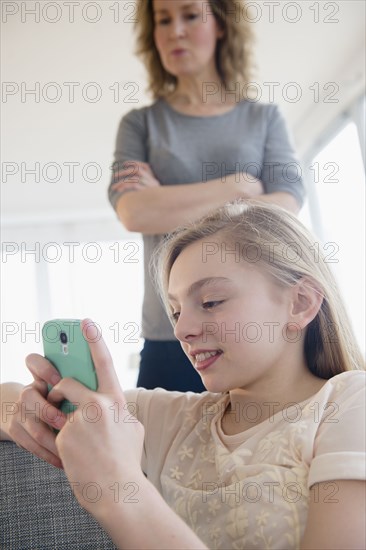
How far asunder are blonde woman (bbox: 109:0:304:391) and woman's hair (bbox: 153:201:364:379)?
323mm

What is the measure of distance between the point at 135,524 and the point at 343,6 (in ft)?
10.3

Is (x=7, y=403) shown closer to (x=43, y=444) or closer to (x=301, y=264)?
(x=43, y=444)

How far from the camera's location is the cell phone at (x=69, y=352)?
2.21 feet

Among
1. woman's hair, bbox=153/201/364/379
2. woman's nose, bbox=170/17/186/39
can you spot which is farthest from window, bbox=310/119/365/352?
woman's hair, bbox=153/201/364/379

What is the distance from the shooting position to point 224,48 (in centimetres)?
150

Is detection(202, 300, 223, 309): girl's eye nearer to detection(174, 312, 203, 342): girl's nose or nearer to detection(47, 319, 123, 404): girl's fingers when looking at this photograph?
detection(174, 312, 203, 342): girl's nose

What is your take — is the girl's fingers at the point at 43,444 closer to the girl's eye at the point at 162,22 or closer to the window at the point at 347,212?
the girl's eye at the point at 162,22

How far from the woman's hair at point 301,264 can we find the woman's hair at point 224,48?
0.59 meters

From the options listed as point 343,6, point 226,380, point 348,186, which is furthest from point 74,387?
point 348,186

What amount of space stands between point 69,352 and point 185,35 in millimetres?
939

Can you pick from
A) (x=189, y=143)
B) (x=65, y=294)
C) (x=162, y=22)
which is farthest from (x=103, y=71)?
(x=65, y=294)

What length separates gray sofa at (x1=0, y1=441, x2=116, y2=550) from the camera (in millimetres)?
905

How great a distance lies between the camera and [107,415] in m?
0.63

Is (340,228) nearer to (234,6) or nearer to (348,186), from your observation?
(348,186)
